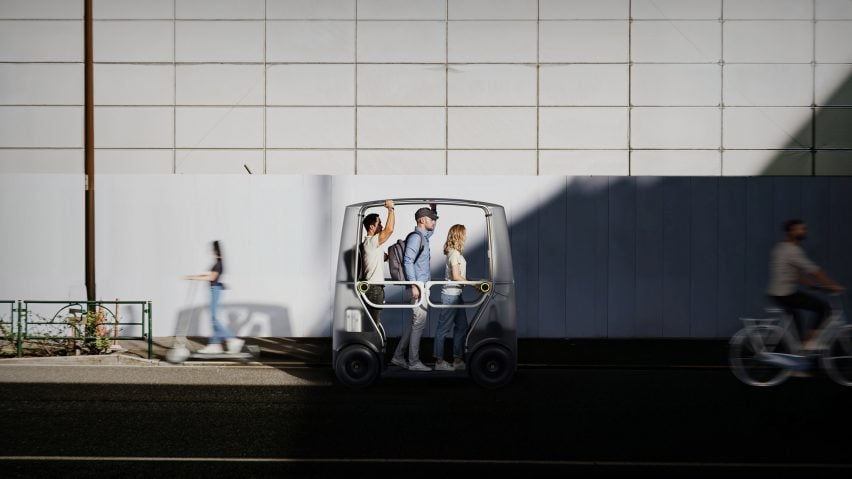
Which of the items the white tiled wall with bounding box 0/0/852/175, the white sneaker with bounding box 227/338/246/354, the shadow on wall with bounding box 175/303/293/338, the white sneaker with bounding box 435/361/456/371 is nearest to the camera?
the white sneaker with bounding box 435/361/456/371

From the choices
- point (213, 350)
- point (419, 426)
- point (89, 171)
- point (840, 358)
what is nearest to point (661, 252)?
point (840, 358)

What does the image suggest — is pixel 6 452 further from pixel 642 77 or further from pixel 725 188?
pixel 642 77

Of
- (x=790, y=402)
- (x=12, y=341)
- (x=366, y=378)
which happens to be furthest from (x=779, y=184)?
(x=12, y=341)

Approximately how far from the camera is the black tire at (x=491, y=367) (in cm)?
1023

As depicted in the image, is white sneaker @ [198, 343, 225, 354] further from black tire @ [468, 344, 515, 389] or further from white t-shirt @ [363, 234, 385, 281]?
black tire @ [468, 344, 515, 389]

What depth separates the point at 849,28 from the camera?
1816 cm

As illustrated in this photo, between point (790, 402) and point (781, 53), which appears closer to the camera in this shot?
point (790, 402)

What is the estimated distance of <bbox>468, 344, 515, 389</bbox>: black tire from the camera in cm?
1023

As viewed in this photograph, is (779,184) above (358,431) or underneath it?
above

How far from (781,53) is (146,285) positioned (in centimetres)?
1271

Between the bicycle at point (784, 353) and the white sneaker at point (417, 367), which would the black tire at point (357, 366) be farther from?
the bicycle at point (784, 353)

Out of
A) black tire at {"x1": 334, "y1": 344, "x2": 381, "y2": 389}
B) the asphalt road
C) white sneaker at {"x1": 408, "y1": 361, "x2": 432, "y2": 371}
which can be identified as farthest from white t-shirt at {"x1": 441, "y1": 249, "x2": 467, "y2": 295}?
black tire at {"x1": 334, "y1": 344, "x2": 381, "y2": 389}

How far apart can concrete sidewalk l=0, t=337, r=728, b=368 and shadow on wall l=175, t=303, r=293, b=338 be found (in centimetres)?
25

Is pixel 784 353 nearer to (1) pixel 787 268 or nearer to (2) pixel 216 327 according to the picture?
(1) pixel 787 268
